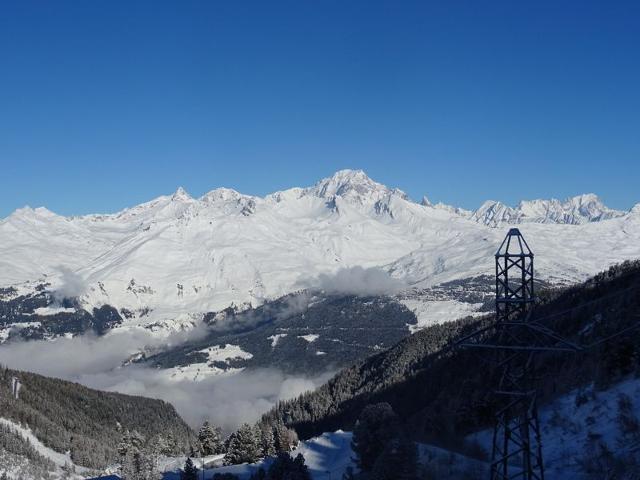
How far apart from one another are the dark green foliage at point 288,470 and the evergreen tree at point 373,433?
5.90 m

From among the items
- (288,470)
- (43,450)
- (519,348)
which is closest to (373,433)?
(288,470)

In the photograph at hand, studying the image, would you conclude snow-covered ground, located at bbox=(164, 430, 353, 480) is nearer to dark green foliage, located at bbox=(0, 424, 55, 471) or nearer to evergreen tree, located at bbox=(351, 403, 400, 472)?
evergreen tree, located at bbox=(351, 403, 400, 472)

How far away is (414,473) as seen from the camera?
47.4 meters

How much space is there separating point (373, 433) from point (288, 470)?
10137 mm

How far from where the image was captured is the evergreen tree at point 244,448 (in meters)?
95.1

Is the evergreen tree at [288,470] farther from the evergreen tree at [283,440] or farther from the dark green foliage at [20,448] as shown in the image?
the dark green foliage at [20,448]

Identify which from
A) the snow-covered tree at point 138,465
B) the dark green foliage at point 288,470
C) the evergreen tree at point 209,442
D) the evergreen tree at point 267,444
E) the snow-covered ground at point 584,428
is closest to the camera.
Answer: the snow-covered ground at point 584,428

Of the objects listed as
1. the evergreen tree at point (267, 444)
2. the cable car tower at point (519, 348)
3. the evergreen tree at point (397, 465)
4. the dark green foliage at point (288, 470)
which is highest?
the cable car tower at point (519, 348)

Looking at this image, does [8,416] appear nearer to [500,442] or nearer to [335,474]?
[335,474]

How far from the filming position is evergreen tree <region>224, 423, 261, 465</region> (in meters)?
95.1

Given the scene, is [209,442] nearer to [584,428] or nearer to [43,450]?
[43,450]

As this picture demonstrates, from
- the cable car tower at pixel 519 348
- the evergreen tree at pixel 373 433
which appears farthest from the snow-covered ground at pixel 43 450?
the cable car tower at pixel 519 348

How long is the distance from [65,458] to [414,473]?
15040 centimetres

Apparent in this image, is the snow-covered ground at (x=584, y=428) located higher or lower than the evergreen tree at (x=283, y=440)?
higher
